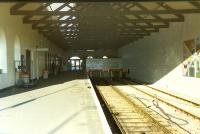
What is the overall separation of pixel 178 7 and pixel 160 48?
6.89m

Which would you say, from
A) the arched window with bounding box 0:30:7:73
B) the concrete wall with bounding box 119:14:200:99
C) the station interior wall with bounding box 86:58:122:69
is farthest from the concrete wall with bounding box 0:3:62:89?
the station interior wall with bounding box 86:58:122:69

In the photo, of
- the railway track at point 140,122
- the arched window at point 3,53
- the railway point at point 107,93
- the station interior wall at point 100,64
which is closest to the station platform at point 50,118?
the railway point at point 107,93

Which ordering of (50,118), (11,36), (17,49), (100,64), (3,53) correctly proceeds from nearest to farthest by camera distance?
(50,118) → (3,53) → (11,36) → (17,49) → (100,64)

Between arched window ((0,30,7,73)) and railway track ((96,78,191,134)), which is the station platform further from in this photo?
arched window ((0,30,7,73))

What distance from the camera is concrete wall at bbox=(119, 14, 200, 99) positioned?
20.2 meters

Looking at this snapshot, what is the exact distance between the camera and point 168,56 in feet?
81.9

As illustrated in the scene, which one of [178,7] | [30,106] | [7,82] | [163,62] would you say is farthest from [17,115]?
[163,62]

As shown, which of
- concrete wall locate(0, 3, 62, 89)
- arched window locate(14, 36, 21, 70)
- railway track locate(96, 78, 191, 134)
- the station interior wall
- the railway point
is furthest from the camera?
the station interior wall

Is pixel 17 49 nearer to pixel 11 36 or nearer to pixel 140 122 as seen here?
pixel 11 36

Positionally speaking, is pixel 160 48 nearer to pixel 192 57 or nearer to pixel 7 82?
pixel 192 57

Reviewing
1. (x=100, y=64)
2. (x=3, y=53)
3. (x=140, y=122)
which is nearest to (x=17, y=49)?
(x=3, y=53)

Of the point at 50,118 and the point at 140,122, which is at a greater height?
the point at 50,118

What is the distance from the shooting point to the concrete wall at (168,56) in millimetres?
20180

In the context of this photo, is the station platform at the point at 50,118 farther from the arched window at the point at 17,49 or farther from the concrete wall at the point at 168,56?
the concrete wall at the point at 168,56
